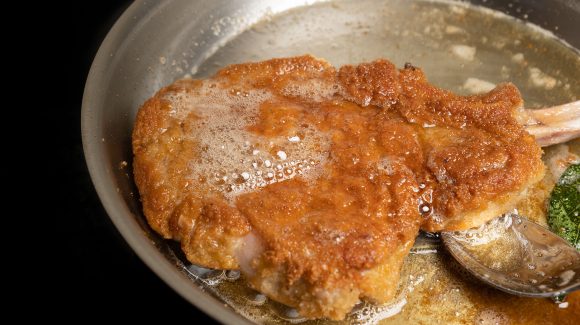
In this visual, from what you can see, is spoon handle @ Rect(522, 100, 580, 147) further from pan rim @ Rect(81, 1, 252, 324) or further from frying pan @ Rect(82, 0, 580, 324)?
pan rim @ Rect(81, 1, 252, 324)

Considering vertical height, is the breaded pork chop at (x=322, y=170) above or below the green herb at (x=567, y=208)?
above

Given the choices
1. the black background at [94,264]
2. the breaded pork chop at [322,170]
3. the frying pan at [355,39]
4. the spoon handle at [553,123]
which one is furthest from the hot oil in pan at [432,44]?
the black background at [94,264]

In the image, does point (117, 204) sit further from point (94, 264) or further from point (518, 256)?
point (518, 256)

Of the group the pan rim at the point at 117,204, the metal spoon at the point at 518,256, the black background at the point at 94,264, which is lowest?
the black background at the point at 94,264

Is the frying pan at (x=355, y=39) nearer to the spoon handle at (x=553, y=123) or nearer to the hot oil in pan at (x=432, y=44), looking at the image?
the hot oil in pan at (x=432, y=44)

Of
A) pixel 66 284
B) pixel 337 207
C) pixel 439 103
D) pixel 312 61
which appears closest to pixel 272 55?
pixel 312 61

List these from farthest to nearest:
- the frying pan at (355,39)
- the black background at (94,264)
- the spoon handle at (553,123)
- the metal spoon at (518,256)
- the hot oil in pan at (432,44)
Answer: the hot oil in pan at (432,44) → the frying pan at (355,39) → the spoon handle at (553,123) → the black background at (94,264) → the metal spoon at (518,256)
